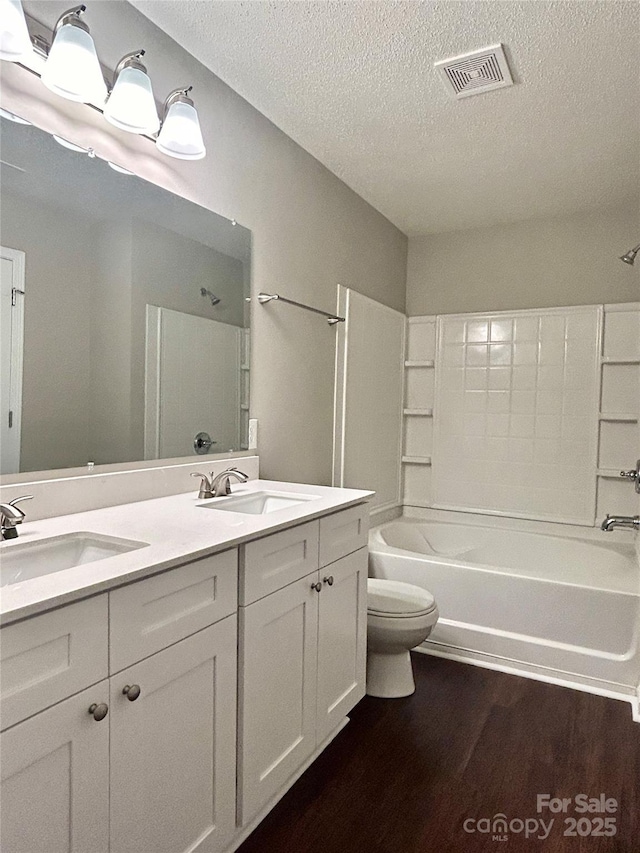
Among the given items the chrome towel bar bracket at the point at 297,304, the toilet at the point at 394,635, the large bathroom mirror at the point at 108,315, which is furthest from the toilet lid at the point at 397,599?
the chrome towel bar bracket at the point at 297,304

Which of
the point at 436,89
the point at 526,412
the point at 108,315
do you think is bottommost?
the point at 526,412

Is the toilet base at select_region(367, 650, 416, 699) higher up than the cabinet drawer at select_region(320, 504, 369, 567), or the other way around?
the cabinet drawer at select_region(320, 504, 369, 567)

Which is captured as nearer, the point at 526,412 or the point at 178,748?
the point at 178,748

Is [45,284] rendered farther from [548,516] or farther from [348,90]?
[548,516]

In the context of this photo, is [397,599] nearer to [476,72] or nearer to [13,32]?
[476,72]

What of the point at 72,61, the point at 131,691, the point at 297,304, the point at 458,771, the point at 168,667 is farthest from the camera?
the point at 297,304

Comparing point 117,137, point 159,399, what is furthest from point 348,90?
point 159,399

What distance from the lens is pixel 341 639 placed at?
1929 mm

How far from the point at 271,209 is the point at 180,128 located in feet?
2.26

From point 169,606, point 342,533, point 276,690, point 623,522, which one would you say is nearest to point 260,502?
point 342,533

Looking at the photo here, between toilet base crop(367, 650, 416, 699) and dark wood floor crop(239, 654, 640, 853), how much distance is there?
0.05 meters

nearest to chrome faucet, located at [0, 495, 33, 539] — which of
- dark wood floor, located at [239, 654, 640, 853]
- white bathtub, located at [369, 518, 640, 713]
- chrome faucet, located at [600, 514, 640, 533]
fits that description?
dark wood floor, located at [239, 654, 640, 853]

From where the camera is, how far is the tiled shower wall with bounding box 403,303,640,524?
332 centimetres

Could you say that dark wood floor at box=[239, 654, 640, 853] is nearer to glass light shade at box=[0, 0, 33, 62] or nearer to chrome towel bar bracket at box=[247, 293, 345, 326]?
chrome towel bar bracket at box=[247, 293, 345, 326]
